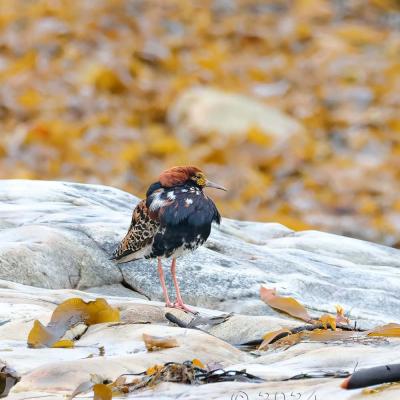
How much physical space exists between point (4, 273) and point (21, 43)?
6.14m

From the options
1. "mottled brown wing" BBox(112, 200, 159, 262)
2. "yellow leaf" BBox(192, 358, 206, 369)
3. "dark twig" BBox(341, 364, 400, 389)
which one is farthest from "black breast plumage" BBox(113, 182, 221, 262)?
"dark twig" BBox(341, 364, 400, 389)

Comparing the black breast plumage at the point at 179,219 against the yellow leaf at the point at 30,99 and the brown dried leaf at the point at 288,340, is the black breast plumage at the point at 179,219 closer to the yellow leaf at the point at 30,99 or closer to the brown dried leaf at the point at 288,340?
the brown dried leaf at the point at 288,340

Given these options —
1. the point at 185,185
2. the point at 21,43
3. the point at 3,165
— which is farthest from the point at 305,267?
the point at 21,43

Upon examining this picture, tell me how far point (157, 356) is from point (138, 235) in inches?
62.0

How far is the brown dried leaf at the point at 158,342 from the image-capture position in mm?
3596

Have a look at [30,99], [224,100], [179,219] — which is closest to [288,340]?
[179,219]

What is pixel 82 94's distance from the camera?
1008 cm

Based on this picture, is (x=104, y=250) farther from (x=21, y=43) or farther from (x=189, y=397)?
(x=21, y=43)

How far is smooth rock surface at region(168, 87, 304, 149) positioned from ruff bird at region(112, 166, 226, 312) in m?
4.10

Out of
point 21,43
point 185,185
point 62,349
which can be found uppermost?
point 21,43

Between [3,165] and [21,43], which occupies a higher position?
[21,43]

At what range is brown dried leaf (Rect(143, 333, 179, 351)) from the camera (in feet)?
11.8

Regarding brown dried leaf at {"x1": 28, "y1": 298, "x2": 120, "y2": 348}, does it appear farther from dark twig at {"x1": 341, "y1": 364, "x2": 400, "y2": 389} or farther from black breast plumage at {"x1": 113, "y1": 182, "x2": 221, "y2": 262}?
dark twig at {"x1": 341, "y1": 364, "x2": 400, "y2": 389}

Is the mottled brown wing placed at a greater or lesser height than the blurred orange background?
lesser
